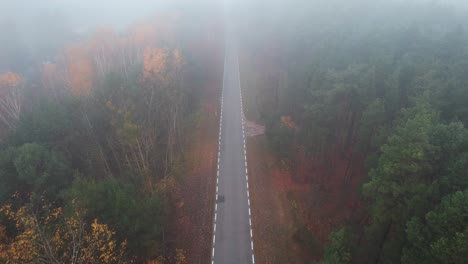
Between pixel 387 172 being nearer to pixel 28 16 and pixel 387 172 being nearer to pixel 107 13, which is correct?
pixel 28 16

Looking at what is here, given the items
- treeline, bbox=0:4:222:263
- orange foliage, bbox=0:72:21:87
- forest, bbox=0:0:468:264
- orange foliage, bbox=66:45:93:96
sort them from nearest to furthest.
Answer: treeline, bbox=0:4:222:263, forest, bbox=0:0:468:264, orange foliage, bbox=0:72:21:87, orange foliage, bbox=66:45:93:96

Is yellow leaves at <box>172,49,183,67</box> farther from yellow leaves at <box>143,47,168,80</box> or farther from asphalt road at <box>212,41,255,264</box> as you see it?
asphalt road at <box>212,41,255,264</box>

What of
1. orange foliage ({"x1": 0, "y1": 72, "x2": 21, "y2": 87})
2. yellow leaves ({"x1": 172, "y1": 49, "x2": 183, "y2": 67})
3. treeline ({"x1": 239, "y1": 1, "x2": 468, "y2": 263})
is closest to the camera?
treeline ({"x1": 239, "y1": 1, "x2": 468, "y2": 263})

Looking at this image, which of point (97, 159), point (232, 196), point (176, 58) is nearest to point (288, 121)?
point (232, 196)

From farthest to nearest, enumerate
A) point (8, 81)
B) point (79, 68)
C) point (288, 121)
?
1. point (79, 68)
2. point (8, 81)
3. point (288, 121)

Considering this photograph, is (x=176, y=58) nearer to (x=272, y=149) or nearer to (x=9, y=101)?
(x=272, y=149)

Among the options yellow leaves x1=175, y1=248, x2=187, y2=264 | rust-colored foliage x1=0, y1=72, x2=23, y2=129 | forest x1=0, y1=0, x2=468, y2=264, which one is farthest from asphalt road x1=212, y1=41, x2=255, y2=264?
rust-colored foliage x1=0, y1=72, x2=23, y2=129
